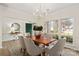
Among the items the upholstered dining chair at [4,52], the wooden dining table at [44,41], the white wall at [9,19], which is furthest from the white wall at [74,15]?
the upholstered dining chair at [4,52]

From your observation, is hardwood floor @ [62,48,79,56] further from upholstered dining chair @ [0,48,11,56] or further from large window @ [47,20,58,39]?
upholstered dining chair @ [0,48,11,56]

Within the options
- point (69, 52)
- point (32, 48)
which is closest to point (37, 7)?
point (32, 48)

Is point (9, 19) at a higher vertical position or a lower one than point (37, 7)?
lower

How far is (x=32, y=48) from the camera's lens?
1.84 m

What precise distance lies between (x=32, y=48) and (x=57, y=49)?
41 centimetres

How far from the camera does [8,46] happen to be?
70.8 inches

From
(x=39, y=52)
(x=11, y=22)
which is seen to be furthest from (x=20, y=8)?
(x=39, y=52)

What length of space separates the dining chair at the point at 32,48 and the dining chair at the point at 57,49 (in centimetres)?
12

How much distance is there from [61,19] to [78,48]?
1.74 feet

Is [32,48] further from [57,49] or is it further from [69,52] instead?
[69,52]

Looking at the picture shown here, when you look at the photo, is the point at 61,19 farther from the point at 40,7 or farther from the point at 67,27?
the point at 40,7

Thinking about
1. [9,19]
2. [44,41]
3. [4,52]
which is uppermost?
[9,19]

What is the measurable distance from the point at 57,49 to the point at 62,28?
0.35m

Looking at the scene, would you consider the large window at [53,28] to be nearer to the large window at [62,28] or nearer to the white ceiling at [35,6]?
the large window at [62,28]
